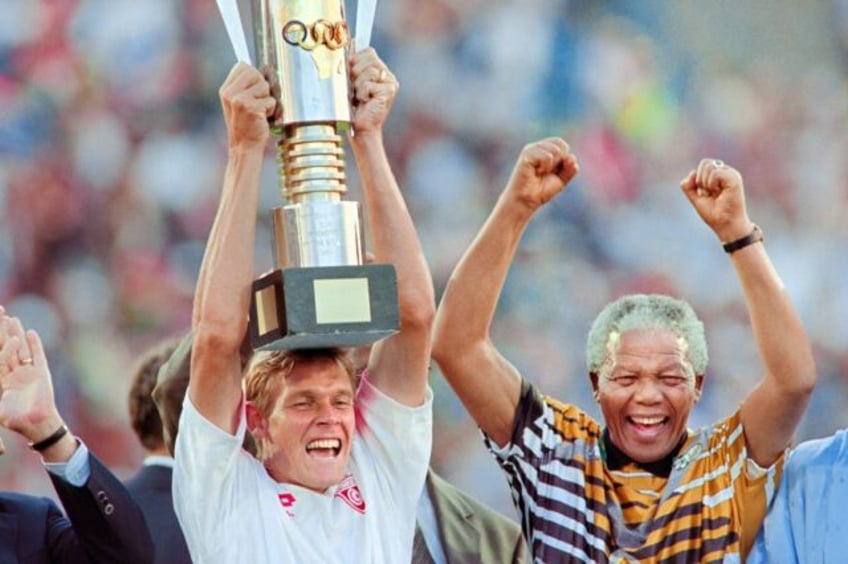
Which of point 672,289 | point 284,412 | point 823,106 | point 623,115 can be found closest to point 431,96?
point 623,115

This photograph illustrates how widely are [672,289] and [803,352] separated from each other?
2187 millimetres

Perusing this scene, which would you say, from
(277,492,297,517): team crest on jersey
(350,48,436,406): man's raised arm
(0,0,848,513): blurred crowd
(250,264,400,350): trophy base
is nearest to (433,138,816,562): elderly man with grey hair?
(350,48,436,406): man's raised arm

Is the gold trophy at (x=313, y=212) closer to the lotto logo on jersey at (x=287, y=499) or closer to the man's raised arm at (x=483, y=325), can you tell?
the lotto logo on jersey at (x=287, y=499)

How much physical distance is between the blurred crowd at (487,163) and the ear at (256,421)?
2.01m

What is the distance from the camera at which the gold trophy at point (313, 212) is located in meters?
2.66

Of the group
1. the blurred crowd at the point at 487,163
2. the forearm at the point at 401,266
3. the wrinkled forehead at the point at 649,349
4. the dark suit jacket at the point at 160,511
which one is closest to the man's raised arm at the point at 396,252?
the forearm at the point at 401,266

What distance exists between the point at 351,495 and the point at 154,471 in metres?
0.89

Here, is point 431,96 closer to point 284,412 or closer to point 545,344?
point 545,344

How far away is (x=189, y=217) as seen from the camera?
5.09m

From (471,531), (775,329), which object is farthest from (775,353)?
(471,531)

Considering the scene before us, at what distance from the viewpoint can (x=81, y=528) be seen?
9.39 ft

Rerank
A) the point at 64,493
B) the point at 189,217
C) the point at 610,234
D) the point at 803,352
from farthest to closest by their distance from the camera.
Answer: the point at 610,234 < the point at 189,217 < the point at 803,352 < the point at 64,493

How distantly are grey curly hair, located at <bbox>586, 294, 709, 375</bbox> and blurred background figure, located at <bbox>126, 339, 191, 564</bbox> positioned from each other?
88 cm

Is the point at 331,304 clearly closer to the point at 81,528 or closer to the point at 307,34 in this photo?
the point at 307,34
